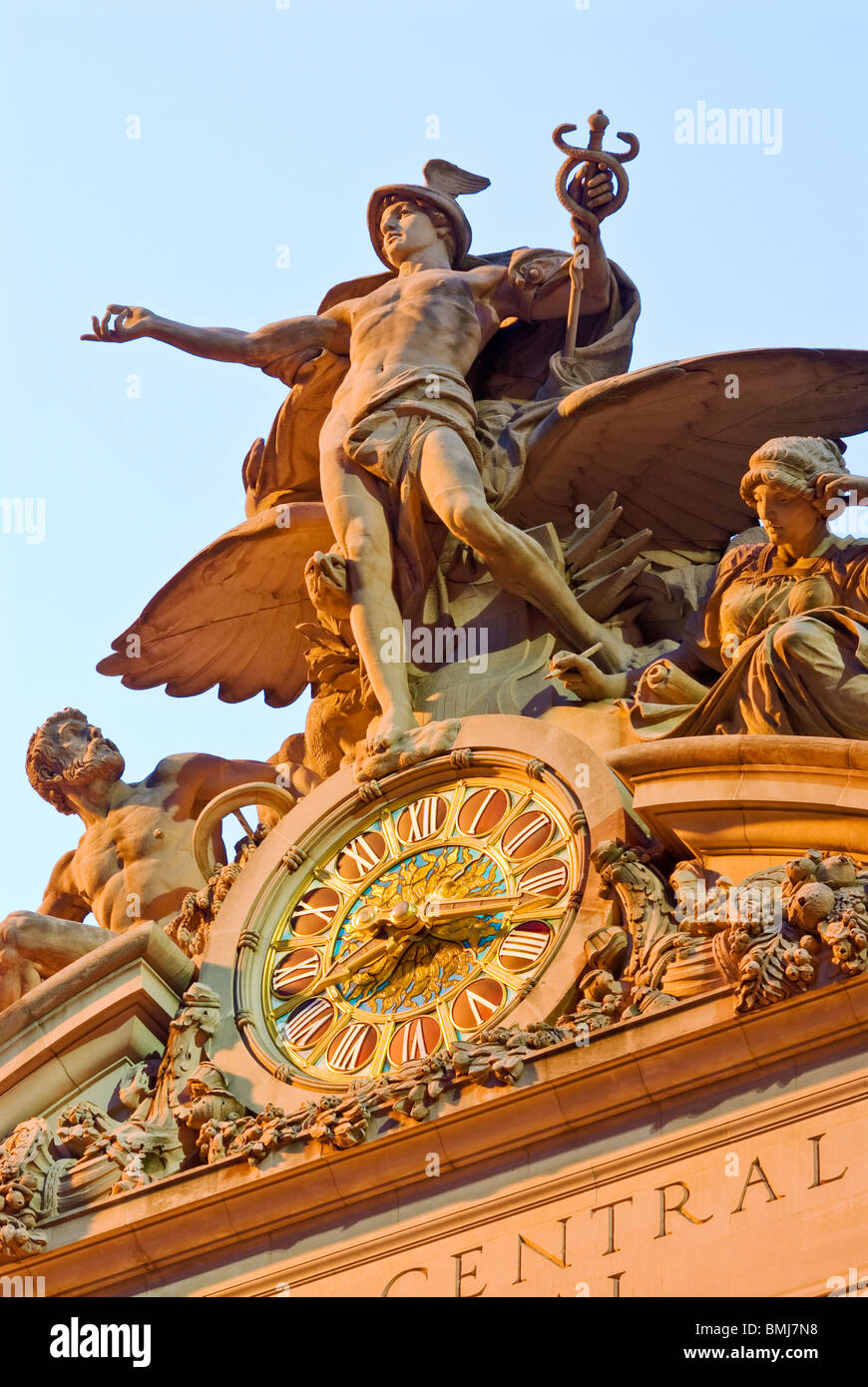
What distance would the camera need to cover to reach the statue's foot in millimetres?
19969

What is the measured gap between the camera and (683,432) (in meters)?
21.3

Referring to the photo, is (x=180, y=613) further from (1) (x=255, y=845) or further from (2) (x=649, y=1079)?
(2) (x=649, y=1079)

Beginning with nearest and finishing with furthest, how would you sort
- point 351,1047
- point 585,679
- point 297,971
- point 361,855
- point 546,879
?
point 351,1047
point 546,879
point 297,971
point 585,679
point 361,855

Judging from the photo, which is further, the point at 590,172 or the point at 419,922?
the point at 590,172

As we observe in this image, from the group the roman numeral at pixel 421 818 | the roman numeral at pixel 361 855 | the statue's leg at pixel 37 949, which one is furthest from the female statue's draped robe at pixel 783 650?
the statue's leg at pixel 37 949

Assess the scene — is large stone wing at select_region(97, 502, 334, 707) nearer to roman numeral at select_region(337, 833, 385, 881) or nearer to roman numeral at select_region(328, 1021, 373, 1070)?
roman numeral at select_region(337, 833, 385, 881)

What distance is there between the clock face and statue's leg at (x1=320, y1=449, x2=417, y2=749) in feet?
2.01

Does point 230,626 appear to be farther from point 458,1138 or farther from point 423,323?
point 458,1138

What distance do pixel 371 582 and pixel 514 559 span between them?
0.93 metres

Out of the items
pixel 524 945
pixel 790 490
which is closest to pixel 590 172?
pixel 790 490

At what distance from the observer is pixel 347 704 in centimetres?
2122
